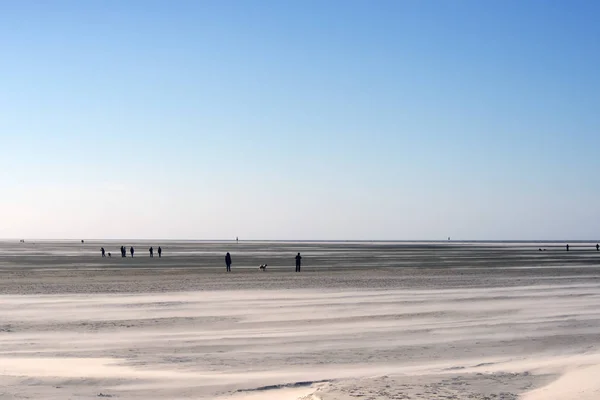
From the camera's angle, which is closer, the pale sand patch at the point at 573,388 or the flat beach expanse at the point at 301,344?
the pale sand patch at the point at 573,388

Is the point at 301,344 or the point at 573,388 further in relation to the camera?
the point at 301,344

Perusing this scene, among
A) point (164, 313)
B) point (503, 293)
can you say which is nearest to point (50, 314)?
point (164, 313)

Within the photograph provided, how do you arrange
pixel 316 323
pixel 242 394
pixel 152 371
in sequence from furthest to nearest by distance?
pixel 316 323
pixel 152 371
pixel 242 394

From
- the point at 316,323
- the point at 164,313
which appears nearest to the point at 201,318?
the point at 164,313

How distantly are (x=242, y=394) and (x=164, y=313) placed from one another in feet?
36.4

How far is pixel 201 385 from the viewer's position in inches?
450

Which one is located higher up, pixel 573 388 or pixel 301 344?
pixel 301 344

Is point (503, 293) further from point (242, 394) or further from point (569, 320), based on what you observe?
point (242, 394)

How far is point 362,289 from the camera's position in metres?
30.4

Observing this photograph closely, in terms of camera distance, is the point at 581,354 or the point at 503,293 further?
the point at 503,293

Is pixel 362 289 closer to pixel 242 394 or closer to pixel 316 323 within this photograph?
pixel 316 323

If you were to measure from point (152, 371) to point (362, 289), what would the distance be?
18671 mm

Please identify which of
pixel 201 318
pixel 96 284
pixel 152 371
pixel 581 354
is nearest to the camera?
pixel 152 371

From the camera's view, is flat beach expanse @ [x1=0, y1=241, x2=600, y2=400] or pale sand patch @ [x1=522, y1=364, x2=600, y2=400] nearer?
pale sand patch @ [x1=522, y1=364, x2=600, y2=400]
